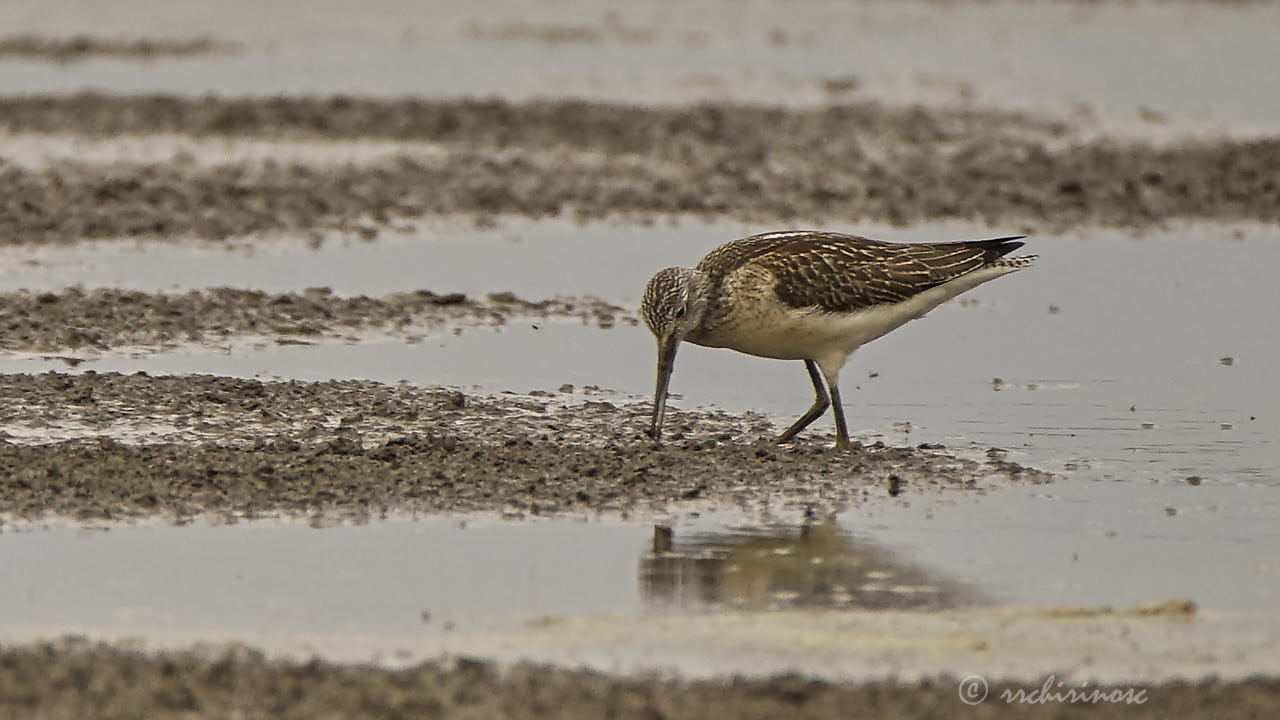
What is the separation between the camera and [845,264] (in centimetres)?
1190

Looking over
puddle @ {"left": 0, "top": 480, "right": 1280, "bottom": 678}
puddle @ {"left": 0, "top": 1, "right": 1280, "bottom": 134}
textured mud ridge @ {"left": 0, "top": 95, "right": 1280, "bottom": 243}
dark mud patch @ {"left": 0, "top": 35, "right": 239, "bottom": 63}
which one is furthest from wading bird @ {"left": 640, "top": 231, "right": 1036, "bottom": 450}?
dark mud patch @ {"left": 0, "top": 35, "right": 239, "bottom": 63}

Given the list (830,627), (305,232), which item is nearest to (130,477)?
(830,627)

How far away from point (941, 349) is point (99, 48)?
20.8m

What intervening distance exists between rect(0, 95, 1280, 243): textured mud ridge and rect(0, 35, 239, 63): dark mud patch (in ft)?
18.5

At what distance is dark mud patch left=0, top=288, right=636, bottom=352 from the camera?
1417 centimetres

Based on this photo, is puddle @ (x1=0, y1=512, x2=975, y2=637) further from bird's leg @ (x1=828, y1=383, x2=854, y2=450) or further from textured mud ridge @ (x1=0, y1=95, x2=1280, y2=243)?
textured mud ridge @ (x1=0, y1=95, x2=1280, y2=243)

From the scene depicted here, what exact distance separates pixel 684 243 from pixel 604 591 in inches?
391

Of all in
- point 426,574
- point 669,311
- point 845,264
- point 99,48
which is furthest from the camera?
point 99,48

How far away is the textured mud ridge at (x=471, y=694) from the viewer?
7.25 m

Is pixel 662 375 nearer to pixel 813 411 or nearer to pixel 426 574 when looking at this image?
pixel 813 411

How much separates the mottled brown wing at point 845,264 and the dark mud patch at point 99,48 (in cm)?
2119

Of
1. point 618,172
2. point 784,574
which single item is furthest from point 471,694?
point 618,172

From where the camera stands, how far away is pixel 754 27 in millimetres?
38625

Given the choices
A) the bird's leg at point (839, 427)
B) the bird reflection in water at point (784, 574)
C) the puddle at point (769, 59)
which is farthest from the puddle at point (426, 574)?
the puddle at point (769, 59)
